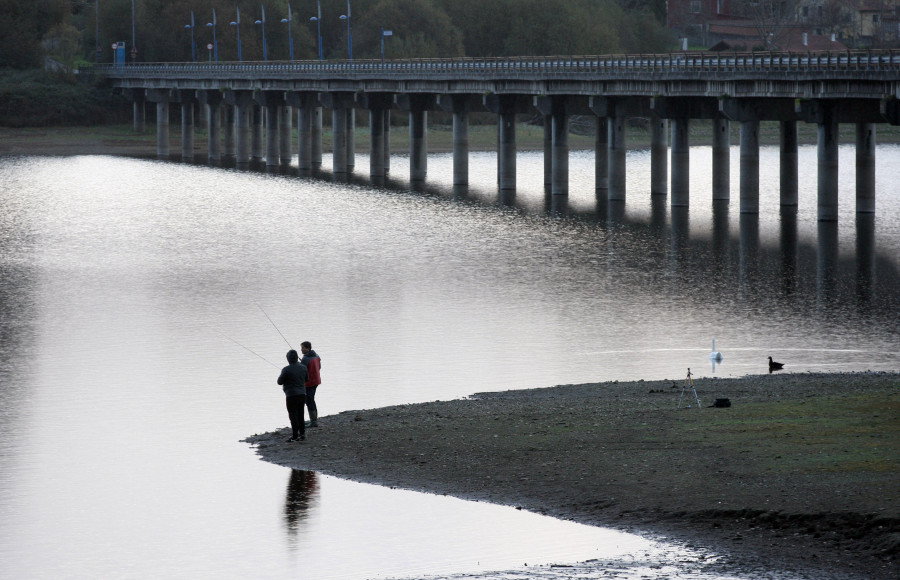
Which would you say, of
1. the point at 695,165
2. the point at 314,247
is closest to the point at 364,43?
the point at 695,165

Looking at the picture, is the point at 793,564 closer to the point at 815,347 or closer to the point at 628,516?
the point at 628,516

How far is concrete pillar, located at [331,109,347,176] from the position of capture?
115 meters

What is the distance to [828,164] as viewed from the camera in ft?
236

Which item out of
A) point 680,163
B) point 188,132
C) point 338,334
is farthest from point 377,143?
point 338,334

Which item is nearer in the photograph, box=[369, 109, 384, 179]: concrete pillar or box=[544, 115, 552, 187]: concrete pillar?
box=[544, 115, 552, 187]: concrete pillar

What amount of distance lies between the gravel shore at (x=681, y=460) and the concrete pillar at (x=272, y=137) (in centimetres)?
9631

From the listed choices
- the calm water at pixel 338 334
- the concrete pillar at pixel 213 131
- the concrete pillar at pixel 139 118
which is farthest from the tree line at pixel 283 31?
the calm water at pixel 338 334

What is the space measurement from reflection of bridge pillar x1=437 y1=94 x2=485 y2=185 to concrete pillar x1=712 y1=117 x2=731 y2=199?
774 inches

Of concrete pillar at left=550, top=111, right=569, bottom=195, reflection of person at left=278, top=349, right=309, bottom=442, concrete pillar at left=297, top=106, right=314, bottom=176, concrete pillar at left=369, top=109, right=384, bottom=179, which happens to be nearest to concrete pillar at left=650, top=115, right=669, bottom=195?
concrete pillar at left=550, top=111, right=569, bottom=195

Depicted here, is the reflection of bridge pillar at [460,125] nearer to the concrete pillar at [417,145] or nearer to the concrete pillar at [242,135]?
the concrete pillar at [417,145]

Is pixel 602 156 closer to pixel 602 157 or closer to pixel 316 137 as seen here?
pixel 602 157

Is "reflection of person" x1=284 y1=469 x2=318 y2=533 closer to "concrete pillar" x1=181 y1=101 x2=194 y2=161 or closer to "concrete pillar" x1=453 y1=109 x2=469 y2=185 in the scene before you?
"concrete pillar" x1=453 y1=109 x2=469 y2=185

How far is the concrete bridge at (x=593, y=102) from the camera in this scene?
7106 cm

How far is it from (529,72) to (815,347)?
54714 mm
